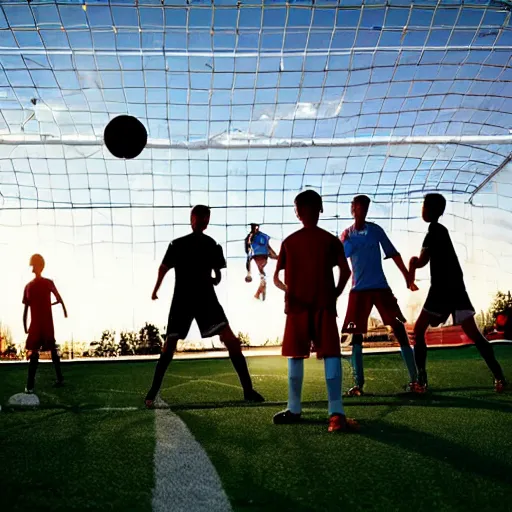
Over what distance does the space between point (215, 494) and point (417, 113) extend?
875 cm

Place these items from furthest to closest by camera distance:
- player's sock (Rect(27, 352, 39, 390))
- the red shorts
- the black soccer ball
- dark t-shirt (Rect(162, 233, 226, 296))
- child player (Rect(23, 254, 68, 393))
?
the black soccer ball → child player (Rect(23, 254, 68, 393)) → player's sock (Rect(27, 352, 39, 390)) → dark t-shirt (Rect(162, 233, 226, 296)) → the red shorts

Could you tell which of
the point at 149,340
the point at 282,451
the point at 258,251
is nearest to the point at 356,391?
the point at 282,451

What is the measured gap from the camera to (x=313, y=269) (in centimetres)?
378

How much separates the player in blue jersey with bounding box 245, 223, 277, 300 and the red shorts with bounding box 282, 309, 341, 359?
6.17 metres

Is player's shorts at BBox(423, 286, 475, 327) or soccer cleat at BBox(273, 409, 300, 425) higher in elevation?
player's shorts at BBox(423, 286, 475, 327)

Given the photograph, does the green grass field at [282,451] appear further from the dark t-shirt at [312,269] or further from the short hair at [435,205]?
the short hair at [435,205]

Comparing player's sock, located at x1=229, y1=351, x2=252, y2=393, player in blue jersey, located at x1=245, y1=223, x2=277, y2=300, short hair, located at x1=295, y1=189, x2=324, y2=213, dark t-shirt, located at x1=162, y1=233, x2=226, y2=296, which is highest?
player in blue jersey, located at x1=245, y1=223, x2=277, y2=300

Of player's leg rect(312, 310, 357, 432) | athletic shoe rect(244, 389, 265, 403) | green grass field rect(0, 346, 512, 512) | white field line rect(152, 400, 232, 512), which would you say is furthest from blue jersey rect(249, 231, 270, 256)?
white field line rect(152, 400, 232, 512)

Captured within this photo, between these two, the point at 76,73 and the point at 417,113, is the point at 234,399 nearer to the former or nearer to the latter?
the point at 76,73

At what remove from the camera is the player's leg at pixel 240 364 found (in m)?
4.97

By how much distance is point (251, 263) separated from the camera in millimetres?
10156

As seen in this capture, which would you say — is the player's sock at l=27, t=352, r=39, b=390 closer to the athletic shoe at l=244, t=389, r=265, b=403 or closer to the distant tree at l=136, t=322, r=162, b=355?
the athletic shoe at l=244, t=389, r=265, b=403

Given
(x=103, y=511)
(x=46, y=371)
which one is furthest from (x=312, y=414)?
(x=46, y=371)

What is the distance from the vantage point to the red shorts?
12.3ft
